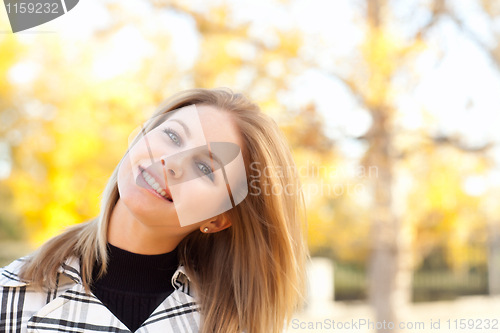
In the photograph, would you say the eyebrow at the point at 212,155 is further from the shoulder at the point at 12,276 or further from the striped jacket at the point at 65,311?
the shoulder at the point at 12,276

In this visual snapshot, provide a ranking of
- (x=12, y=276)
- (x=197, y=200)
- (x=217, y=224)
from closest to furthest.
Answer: (x=12, y=276) → (x=197, y=200) → (x=217, y=224)

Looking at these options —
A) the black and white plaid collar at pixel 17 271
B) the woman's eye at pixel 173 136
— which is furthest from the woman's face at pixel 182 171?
the black and white plaid collar at pixel 17 271

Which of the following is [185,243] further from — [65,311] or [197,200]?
[65,311]

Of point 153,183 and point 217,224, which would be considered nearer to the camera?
point 153,183

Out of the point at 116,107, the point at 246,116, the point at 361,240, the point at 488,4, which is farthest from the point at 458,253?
the point at 246,116

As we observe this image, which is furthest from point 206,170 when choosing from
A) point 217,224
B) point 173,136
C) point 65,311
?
point 65,311

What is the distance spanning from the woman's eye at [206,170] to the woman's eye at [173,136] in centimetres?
11

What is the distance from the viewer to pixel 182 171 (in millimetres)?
1476

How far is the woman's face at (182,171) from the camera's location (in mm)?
1433

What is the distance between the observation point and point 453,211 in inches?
179

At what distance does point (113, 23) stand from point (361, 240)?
605 cm

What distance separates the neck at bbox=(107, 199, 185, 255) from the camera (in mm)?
1540

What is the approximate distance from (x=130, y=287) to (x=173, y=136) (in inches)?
22.4

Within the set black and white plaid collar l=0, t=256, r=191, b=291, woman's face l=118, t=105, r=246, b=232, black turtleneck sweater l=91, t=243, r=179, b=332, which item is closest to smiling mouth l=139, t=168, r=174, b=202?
woman's face l=118, t=105, r=246, b=232
